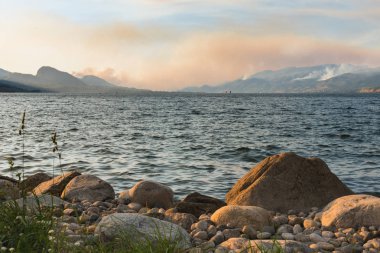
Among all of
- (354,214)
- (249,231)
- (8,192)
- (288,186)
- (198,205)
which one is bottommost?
(198,205)

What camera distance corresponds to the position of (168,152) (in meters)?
23.0

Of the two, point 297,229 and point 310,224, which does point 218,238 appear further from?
point 310,224

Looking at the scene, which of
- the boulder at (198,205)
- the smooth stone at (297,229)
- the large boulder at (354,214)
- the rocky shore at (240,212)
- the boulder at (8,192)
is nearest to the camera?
the boulder at (8,192)

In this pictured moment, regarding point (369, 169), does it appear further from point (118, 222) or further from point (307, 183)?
point (118, 222)

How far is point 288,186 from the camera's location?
1170 centimetres

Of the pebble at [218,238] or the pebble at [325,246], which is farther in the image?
the pebble at [218,238]

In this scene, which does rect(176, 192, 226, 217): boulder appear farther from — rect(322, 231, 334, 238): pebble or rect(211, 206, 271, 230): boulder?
rect(322, 231, 334, 238): pebble

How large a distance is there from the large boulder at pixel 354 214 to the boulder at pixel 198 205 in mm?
2607

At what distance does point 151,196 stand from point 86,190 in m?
1.63

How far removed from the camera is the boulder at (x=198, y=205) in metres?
10.8

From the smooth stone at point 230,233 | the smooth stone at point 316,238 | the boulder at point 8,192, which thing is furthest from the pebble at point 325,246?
the boulder at point 8,192

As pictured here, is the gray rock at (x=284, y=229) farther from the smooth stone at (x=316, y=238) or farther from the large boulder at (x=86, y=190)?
the large boulder at (x=86, y=190)

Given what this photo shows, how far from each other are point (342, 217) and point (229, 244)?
314 cm

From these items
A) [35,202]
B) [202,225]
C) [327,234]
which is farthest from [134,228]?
[327,234]
